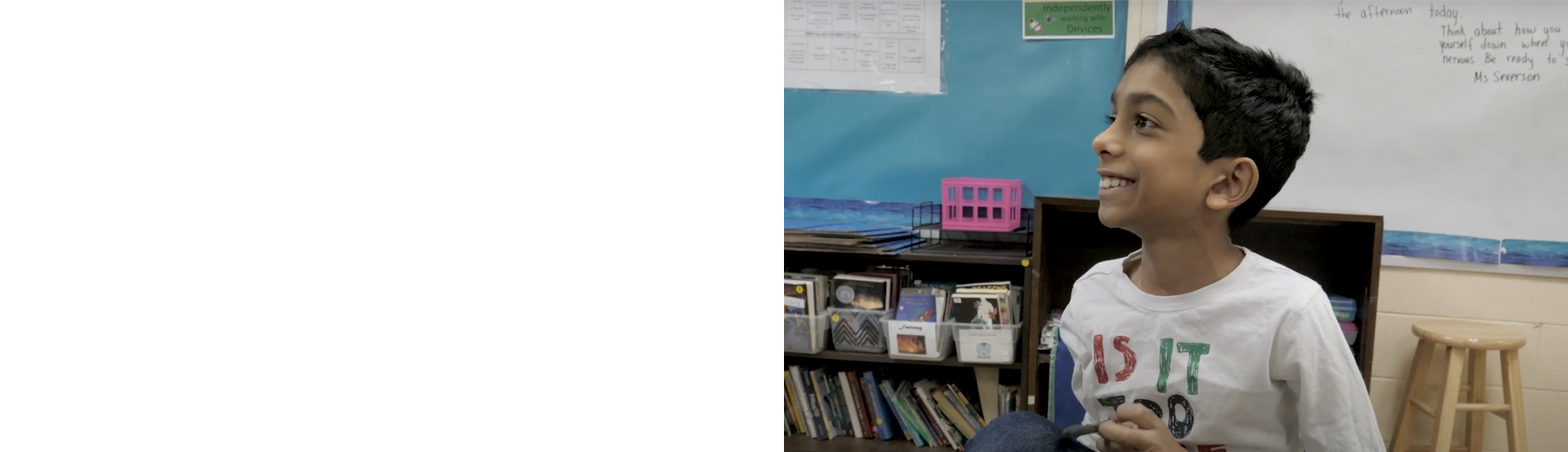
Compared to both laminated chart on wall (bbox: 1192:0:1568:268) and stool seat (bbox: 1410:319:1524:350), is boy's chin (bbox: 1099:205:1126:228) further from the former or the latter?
stool seat (bbox: 1410:319:1524:350)

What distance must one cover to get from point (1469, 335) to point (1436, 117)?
1.86 ft

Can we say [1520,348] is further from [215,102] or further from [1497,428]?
[215,102]

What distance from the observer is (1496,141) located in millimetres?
2588

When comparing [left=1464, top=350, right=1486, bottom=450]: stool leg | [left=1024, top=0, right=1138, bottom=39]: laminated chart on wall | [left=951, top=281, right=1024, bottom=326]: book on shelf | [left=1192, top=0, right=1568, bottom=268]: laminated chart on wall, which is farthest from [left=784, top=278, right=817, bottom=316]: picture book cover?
[left=1464, top=350, right=1486, bottom=450]: stool leg

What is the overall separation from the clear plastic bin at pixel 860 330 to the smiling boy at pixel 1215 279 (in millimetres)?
1466

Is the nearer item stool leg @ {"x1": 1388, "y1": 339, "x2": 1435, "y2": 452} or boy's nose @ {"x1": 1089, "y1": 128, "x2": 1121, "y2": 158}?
boy's nose @ {"x1": 1089, "y1": 128, "x2": 1121, "y2": 158}

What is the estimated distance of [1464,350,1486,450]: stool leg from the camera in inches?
102

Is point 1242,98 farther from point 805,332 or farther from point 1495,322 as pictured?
point 1495,322

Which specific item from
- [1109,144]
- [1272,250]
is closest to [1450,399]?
[1272,250]

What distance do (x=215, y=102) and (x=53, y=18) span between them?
0.8 inches

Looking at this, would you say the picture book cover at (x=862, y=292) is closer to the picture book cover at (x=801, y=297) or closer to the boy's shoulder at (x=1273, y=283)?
the picture book cover at (x=801, y=297)

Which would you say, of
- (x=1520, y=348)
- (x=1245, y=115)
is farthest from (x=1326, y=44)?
(x=1245, y=115)

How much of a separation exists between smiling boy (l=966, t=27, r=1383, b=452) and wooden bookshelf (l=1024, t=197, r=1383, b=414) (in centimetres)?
102

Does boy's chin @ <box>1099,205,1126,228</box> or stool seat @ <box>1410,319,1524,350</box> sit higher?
boy's chin @ <box>1099,205,1126,228</box>
